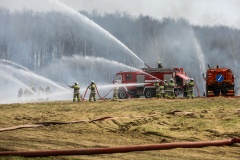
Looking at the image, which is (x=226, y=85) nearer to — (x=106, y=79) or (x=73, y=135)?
(x=73, y=135)

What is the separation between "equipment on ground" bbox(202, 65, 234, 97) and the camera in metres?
35.2

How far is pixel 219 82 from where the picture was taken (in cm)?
3509

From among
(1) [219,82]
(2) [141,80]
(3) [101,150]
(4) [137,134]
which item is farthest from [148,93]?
(3) [101,150]

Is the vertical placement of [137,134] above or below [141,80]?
below

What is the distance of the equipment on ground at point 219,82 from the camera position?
35.2 metres

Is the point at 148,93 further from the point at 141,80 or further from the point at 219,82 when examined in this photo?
the point at 219,82

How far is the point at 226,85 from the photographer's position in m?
35.2

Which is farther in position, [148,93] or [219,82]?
[148,93]

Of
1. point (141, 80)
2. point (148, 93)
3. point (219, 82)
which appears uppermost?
point (141, 80)

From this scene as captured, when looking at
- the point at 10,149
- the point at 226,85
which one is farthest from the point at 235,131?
the point at 226,85

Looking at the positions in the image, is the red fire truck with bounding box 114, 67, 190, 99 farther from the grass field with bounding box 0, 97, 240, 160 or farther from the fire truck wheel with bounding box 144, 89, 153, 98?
the grass field with bounding box 0, 97, 240, 160

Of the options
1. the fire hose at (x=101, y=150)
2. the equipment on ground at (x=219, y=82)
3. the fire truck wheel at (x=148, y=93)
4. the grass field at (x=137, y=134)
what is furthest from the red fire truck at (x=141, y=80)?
the fire hose at (x=101, y=150)

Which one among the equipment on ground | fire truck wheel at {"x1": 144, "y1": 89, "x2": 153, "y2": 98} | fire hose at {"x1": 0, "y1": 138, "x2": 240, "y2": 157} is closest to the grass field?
fire hose at {"x1": 0, "y1": 138, "x2": 240, "y2": 157}

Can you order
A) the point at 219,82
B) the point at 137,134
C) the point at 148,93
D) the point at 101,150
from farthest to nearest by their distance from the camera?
the point at 148,93 < the point at 219,82 < the point at 137,134 < the point at 101,150
